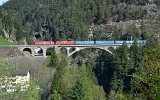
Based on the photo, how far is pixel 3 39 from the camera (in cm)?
8244

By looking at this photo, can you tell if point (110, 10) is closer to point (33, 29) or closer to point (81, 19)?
point (81, 19)

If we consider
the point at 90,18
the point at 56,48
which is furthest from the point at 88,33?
the point at 56,48

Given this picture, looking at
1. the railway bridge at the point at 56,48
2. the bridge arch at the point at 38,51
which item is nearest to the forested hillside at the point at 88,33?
the railway bridge at the point at 56,48

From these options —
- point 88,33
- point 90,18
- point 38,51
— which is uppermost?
point 90,18

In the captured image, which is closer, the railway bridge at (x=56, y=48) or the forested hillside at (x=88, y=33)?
the forested hillside at (x=88, y=33)

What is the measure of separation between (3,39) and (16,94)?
6873cm

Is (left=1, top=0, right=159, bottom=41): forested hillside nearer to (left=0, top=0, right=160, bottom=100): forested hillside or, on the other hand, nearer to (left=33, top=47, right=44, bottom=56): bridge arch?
(left=0, top=0, right=160, bottom=100): forested hillside

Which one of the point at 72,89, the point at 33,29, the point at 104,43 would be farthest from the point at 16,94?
the point at 33,29

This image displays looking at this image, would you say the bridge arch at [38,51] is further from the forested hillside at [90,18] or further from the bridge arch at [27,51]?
the forested hillside at [90,18]

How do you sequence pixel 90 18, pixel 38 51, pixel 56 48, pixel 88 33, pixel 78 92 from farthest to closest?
pixel 90 18 < pixel 88 33 < pixel 38 51 < pixel 56 48 < pixel 78 92

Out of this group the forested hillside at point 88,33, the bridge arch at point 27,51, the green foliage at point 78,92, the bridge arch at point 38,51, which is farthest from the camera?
the bridge arch at point 38,51

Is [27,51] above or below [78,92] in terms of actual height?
below

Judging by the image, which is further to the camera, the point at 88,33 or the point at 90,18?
the point at 90,18

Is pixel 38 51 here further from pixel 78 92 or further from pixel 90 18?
pixel 78 92
